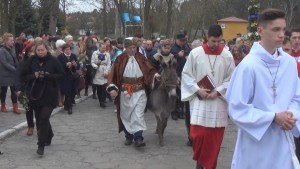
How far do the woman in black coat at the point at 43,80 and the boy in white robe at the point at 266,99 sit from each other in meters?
4.35

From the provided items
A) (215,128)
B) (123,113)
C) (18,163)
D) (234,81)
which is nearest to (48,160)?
(18,163)

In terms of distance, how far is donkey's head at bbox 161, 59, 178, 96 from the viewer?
8102mm

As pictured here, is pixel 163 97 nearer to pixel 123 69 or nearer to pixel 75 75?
pixel 123 69

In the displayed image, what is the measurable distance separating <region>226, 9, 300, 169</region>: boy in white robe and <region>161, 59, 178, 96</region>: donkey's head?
4248 millimetres

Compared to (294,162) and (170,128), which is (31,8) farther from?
(294,162)

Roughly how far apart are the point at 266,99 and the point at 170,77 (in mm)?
4395

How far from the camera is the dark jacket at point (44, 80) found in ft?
24.6

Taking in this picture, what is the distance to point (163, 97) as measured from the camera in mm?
8352

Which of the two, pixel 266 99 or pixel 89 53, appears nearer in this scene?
pixel 266 99

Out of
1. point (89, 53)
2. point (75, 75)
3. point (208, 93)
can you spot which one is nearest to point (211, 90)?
point (208, 93)

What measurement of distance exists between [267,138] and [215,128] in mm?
2288

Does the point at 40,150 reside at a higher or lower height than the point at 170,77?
lower

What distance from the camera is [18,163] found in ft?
22.9

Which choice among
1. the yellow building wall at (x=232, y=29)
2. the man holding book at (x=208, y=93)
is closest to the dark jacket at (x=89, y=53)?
the man holding book at (x=208, y=93)
